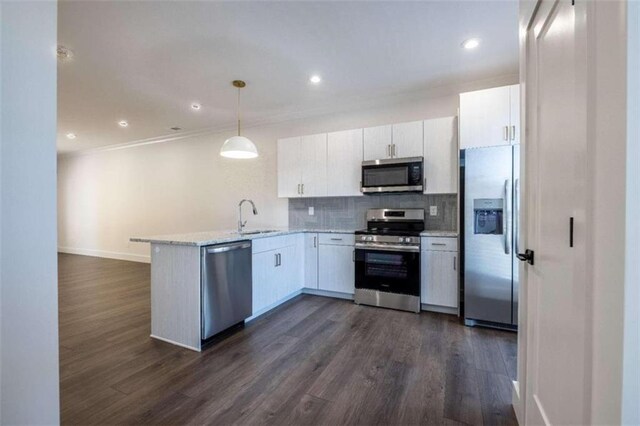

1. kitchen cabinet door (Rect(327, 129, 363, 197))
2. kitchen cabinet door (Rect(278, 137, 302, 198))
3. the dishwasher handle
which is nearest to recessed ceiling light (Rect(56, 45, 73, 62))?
the dishwasher handle

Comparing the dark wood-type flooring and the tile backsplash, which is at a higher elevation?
the tile backsplash

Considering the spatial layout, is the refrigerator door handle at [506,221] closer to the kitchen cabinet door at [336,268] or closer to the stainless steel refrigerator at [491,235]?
the stainless steel refrigerator at [491,235]

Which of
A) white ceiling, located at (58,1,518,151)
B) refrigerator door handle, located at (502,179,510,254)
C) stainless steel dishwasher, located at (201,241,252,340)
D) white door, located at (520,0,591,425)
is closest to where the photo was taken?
white door, located at (520,0,591,425)

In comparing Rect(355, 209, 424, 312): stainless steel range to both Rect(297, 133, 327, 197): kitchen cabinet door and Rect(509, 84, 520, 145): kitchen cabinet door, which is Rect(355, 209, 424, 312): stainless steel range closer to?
Rect(297, 133, 327, 197): kitchen cabinet door

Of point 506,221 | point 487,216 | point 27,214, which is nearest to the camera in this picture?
point 27,214

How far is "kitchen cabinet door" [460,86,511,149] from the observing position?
9.41ft

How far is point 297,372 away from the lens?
2.10 metres

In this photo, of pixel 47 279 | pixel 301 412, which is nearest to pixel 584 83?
pixel 47 279

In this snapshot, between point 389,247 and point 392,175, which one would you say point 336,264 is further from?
point 392,175

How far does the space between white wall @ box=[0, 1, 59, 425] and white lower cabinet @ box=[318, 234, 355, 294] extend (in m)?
3.08

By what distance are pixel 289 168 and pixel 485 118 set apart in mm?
2532

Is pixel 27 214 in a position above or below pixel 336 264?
above

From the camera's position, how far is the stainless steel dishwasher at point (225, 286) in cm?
249

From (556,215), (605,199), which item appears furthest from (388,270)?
(605,199)
